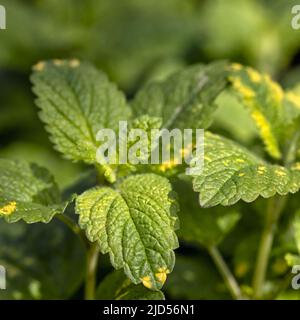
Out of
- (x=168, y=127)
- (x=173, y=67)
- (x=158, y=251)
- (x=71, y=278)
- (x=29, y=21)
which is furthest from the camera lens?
(x=29, y=21)

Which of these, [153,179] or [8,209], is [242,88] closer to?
[153,179]

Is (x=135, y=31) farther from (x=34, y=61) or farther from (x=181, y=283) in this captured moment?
(x=181, y=283)

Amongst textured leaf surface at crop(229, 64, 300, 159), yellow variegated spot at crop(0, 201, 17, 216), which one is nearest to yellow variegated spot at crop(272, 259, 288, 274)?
textured leaf surface at crop(229, 64, 300, 159)

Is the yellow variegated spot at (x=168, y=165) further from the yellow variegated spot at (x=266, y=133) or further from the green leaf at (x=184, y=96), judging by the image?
the yellow variegated spot at (x=266, y=133)

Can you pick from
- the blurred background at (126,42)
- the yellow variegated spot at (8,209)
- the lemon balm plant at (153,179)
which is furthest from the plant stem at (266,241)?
the blurred background at (126,42)

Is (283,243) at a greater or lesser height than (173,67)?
lesser

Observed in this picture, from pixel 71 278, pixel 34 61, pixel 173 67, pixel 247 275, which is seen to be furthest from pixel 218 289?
pixel 34 61

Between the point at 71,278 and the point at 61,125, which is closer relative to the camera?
the point at 61,125

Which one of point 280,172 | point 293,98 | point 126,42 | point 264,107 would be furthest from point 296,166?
point 126,42
